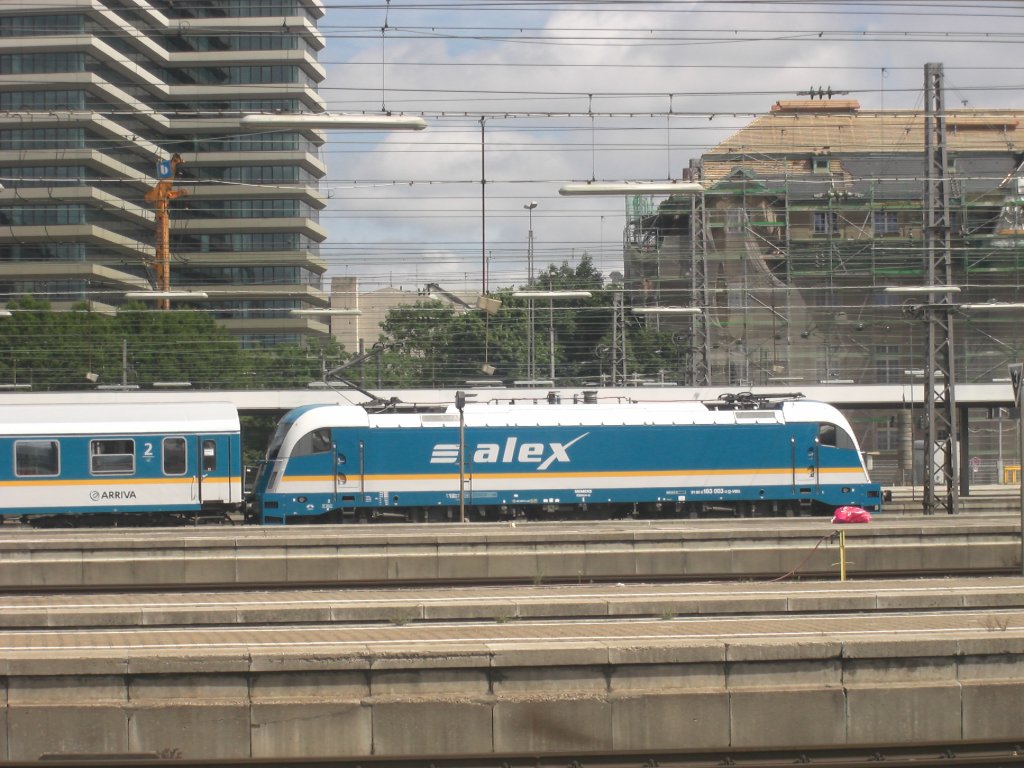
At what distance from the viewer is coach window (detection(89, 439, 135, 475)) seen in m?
28.0

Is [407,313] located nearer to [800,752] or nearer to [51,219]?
[51,219]

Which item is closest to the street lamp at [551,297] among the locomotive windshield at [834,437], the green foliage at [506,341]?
the green foliage at [506,341]

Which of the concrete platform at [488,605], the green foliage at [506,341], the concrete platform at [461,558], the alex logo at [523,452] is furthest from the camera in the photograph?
the green foliage at [506,341]

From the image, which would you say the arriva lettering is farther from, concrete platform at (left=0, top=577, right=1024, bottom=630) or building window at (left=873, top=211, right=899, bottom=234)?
building window at (left=873, top=211, right=899, bottom=234)

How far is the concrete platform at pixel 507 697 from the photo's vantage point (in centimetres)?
1029

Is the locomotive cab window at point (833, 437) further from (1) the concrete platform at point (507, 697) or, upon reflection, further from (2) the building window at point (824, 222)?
(2) the building window at point (824, 222)

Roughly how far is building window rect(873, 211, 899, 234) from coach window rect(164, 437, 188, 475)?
3591 centimetres

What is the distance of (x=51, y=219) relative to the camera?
85500 mm

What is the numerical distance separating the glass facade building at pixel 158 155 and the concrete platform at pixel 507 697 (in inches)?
2677

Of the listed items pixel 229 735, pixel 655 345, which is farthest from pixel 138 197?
pixel 229 735

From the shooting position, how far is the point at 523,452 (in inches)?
1123

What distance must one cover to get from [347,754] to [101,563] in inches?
454

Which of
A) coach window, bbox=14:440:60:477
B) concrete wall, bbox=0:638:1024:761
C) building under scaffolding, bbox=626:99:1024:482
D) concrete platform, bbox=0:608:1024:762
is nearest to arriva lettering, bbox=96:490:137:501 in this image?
coach window, bbox=14:440:60:477

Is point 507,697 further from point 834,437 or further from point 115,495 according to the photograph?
point 834,437
